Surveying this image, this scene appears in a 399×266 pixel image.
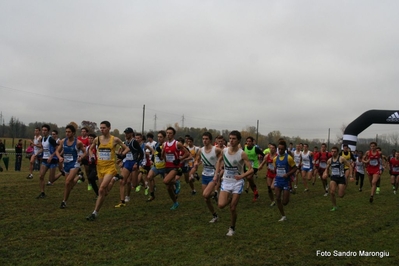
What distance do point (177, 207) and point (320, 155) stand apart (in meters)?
9.44

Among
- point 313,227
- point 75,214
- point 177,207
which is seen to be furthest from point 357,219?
point 75,214

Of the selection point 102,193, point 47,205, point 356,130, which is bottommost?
point 47,205

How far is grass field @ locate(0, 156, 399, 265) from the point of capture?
5.87 metres

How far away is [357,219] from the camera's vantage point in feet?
31.4

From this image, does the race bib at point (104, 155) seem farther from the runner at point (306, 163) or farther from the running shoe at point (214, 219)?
the runner at point (306, 163)

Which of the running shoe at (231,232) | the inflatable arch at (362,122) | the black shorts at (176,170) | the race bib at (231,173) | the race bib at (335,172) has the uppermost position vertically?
the inflatable arch at (362,122)

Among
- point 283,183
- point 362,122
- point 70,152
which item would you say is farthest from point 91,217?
point 362,122

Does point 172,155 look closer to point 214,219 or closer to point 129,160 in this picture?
point 129,160

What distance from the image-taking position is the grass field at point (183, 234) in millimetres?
5871

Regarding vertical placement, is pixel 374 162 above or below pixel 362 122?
below

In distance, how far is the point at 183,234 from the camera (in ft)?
24.4

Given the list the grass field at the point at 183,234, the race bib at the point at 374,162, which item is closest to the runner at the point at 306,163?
the race bib at the point at 374,162

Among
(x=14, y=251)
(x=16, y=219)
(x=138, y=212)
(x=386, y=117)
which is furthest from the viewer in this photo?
(x=386, y=117)

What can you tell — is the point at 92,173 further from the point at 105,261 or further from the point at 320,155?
the point at 320,155
